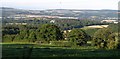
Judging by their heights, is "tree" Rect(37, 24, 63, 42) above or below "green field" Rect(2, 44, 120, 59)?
below

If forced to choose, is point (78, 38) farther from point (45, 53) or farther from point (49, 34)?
point (45, 53)

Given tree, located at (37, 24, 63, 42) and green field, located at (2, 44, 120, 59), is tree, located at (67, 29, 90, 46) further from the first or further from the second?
green field, located at (2, 44, 120, 59)

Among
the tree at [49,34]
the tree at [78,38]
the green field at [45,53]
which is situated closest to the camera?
the green field at [45,53]

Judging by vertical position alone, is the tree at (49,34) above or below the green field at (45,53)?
below

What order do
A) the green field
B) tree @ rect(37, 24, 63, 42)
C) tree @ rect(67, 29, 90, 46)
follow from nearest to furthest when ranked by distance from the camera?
the green field, tree @ rect(67, 29, 90, 46), tree @ rect(37, 24, 63, 42)

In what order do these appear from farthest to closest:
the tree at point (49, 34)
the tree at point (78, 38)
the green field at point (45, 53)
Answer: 1. the tree at point (49, 34)
2. the tree at point (78, 38)
3. the green field at point (45, 53)

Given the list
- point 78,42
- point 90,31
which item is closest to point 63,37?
point 78,42

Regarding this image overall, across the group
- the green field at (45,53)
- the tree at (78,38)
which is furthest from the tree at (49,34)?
the green field at (45,53)

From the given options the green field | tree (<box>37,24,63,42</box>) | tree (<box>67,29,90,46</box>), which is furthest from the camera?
tree (<box>37,24,63,42</box>)

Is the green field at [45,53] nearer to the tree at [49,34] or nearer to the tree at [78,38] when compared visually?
the tree at [78,38]

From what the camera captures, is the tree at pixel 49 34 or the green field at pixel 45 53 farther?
the tree at pixel 49 34

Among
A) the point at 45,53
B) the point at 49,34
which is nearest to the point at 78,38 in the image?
the point at 49,34

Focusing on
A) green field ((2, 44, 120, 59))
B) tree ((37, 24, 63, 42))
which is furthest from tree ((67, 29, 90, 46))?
green field ((2, 44, 120, 59))
